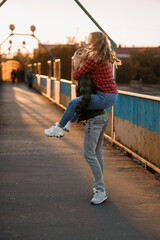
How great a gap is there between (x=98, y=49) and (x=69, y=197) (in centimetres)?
177

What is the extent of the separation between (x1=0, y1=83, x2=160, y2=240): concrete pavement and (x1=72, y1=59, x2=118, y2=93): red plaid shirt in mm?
1292

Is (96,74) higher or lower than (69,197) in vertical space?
higher

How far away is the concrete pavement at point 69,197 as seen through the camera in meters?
4.58

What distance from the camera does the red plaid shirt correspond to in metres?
5.13

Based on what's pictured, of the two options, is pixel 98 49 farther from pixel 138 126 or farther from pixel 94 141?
pixel 138 126

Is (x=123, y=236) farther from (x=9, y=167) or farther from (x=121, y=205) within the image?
(x=9, y=167)

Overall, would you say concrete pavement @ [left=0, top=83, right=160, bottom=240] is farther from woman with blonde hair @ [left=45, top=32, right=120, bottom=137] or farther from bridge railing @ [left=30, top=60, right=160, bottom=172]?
woman with blonde hair @ [left=45, top=32, right=120, bottom=137]

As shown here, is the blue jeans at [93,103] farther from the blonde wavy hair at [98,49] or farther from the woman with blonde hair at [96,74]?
the blonde wavy hair at [98,49]

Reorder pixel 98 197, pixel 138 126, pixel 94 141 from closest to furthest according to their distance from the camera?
pixel 94 141 → pixel 98 197 → pixel 138 126

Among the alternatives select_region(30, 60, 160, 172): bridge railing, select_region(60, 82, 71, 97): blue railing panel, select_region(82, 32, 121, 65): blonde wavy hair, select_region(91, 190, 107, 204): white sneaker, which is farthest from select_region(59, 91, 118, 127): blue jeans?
select_region(60, 82, 71, 97): blue railing panel

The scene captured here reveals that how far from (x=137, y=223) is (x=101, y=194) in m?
0.76

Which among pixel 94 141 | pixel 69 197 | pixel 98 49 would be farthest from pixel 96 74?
pixel 69 197

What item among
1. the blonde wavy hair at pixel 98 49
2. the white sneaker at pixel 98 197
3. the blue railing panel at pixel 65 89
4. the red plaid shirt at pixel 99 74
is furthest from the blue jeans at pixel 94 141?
the blue railing panel at pixel 65 89

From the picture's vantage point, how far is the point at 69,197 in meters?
5.76
